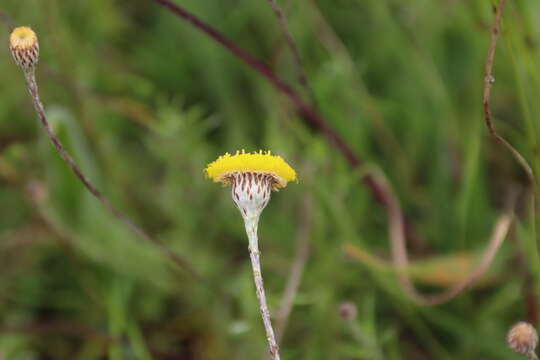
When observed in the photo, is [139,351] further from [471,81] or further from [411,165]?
[471,81]

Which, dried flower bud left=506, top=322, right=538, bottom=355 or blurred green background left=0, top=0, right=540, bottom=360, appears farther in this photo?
blurred green background left=0, top=0, right=540, bottom=360

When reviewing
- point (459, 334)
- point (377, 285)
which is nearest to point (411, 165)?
point (377, 285)

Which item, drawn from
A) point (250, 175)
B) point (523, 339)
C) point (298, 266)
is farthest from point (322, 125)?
point (523, 339)

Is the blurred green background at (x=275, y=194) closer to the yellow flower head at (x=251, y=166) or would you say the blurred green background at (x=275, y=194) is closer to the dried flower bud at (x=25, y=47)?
the yellow flower head at (x=251, y=166)

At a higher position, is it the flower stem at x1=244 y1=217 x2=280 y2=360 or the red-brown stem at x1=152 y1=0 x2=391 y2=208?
the red-brown stem at x1=152 y1=0 x2=391 y2=208

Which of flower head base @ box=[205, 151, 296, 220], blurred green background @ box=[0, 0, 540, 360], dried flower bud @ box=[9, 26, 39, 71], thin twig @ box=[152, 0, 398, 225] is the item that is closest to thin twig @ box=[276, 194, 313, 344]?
blurred green background @ box=[0, 0, 540, 360]

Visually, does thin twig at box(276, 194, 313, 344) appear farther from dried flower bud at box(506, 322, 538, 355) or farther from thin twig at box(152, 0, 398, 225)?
dried flower bud at box(506, 322, 538, 355)
